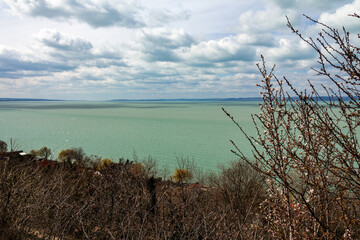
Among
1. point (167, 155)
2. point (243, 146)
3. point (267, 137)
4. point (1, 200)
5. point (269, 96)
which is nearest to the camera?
point (269, 96)

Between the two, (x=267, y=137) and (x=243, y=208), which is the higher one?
(x=267, y=137)

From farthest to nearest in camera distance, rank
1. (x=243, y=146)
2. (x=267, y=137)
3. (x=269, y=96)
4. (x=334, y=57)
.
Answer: (x=243, y=146) → (x=267, y=137) → (x=269, y=96) → (x=334, y=57)

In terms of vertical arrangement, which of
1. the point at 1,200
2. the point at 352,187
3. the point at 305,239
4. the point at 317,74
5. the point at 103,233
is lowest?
the point at 103,233

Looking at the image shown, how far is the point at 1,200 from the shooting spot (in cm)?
678

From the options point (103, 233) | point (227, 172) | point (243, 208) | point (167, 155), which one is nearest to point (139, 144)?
point (167, 155)

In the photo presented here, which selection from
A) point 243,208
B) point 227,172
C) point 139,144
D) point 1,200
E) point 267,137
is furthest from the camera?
point 139,144

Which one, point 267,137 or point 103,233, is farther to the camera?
point 103,233

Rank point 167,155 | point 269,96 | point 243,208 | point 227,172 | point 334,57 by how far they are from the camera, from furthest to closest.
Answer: point 167,155, point 227,172, point 243,208, point 269,96, point 334,57

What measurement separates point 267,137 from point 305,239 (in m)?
1.37

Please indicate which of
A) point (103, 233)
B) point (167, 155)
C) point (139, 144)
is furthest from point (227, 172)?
point (139, 144)

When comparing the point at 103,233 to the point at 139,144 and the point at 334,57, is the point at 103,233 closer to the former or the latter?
the point at 334,57

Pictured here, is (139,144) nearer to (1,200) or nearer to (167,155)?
(167,155)

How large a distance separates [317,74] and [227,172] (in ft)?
85.2

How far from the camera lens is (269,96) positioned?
3.75 metres
